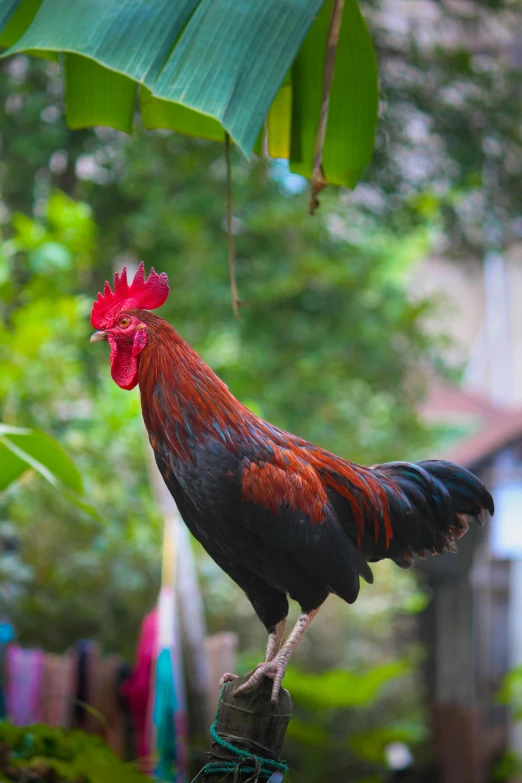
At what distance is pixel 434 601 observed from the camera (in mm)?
7531

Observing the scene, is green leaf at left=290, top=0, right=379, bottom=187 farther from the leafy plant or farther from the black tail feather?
the leafy plant

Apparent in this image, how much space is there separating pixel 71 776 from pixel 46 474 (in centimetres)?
61

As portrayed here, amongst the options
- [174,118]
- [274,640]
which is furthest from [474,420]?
[274,640]

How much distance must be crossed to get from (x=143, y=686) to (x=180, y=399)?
2.73m

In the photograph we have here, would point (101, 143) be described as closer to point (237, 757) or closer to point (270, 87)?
point (270, 87)

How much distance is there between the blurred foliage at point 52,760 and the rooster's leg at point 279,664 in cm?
55

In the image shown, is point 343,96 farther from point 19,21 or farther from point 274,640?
point 274,640

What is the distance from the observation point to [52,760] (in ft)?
5.81

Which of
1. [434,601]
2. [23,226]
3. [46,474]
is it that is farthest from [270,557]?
[434,601]

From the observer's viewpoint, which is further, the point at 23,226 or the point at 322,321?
the point at 322,321

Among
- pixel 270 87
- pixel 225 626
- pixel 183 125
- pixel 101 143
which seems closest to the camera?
pixel 270 87

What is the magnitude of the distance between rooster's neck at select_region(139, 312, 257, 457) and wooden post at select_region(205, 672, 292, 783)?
356 millimetres

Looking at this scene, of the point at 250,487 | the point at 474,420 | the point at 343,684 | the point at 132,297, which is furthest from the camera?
the point at 474,420

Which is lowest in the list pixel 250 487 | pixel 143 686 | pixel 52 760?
pixel 143 686
